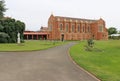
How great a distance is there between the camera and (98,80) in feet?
45.9

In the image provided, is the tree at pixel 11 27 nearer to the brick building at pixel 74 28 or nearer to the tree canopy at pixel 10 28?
the tree canopy at pixel 10 28

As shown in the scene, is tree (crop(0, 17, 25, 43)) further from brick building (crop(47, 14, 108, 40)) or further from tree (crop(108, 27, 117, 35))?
tree (crop(108, 27, 117, 35))

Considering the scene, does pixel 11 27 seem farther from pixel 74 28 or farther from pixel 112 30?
pixel 112 30

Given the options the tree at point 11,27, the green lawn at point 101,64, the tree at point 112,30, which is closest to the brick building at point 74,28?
the tree at point 112,30

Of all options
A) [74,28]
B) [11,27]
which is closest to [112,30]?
[74,28]

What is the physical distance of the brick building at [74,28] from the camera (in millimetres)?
106262

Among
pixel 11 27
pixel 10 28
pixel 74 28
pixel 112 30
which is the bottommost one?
pixel 10 28

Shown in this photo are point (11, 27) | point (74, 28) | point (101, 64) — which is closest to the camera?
point (101, 64)

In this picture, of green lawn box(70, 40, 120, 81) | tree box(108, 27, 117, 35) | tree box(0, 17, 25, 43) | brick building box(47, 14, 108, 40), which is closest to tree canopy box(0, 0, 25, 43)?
tree box(0, 17, 25, 43)

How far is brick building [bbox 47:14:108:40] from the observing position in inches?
4184

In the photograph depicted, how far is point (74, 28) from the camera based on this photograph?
114 metres

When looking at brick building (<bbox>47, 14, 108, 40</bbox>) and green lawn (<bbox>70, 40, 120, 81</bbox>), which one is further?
brick building (<bbox>47, 14, 108, 40</bbox>)

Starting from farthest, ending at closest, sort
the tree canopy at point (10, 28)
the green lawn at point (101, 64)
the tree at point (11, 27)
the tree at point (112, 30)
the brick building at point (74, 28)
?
the tree at point (112, 30)
the brick building at point (74, 28)
the tree at point (11, 27)
the tree canopy at point (10, 28)
the green lawn at point (101, 64)

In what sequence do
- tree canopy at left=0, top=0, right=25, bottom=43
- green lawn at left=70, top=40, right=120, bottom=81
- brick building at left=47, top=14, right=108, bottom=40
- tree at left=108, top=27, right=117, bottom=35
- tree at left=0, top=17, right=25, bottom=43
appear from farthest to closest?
tree at left=108, top=27, right=117, bottom=35
brick building at left=47, top=14, right=108, bottom=40
tree at left=0, top=17, right=25, bottom=43
tree canopy at left=0, top=0, right=25, bottom=43
green lawn at left=70, top=40, right=120, bottom=81
